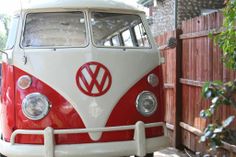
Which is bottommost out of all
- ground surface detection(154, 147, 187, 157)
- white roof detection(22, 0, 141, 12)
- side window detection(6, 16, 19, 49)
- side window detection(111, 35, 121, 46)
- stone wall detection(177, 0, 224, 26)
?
ground surface detection(154, 147, 187, 157)

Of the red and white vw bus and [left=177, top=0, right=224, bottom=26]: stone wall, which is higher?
[left=177, top=0, right=224, bottom=26]: stone wall

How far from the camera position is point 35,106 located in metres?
4.23

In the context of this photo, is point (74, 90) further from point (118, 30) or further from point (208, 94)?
point (208, 94)

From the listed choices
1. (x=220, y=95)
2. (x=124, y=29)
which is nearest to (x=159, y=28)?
(x=124, y=29)

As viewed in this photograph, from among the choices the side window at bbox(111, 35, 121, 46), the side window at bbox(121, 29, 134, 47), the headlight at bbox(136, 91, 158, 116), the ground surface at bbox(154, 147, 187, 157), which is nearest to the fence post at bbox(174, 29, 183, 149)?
the ground surface at bbox(154, 147, 187, 157)

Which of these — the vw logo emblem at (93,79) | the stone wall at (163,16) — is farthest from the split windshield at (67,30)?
the stone wall at (163,16)

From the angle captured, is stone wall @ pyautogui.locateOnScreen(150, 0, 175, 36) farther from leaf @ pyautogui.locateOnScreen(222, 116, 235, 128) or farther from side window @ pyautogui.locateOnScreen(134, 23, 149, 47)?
leaf @ pyautogui.locateOnScreen(222, 116, 235, 128)

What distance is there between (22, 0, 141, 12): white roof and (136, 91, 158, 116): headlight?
3.72 feet

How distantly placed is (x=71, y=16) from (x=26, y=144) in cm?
158

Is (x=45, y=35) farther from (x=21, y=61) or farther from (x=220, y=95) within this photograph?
(x=220, y=95)

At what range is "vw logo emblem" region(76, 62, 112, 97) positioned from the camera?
4.32m

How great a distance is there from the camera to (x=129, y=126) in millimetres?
4363

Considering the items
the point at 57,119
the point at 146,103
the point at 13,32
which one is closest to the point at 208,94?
the point at 146,103

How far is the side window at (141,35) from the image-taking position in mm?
5078
